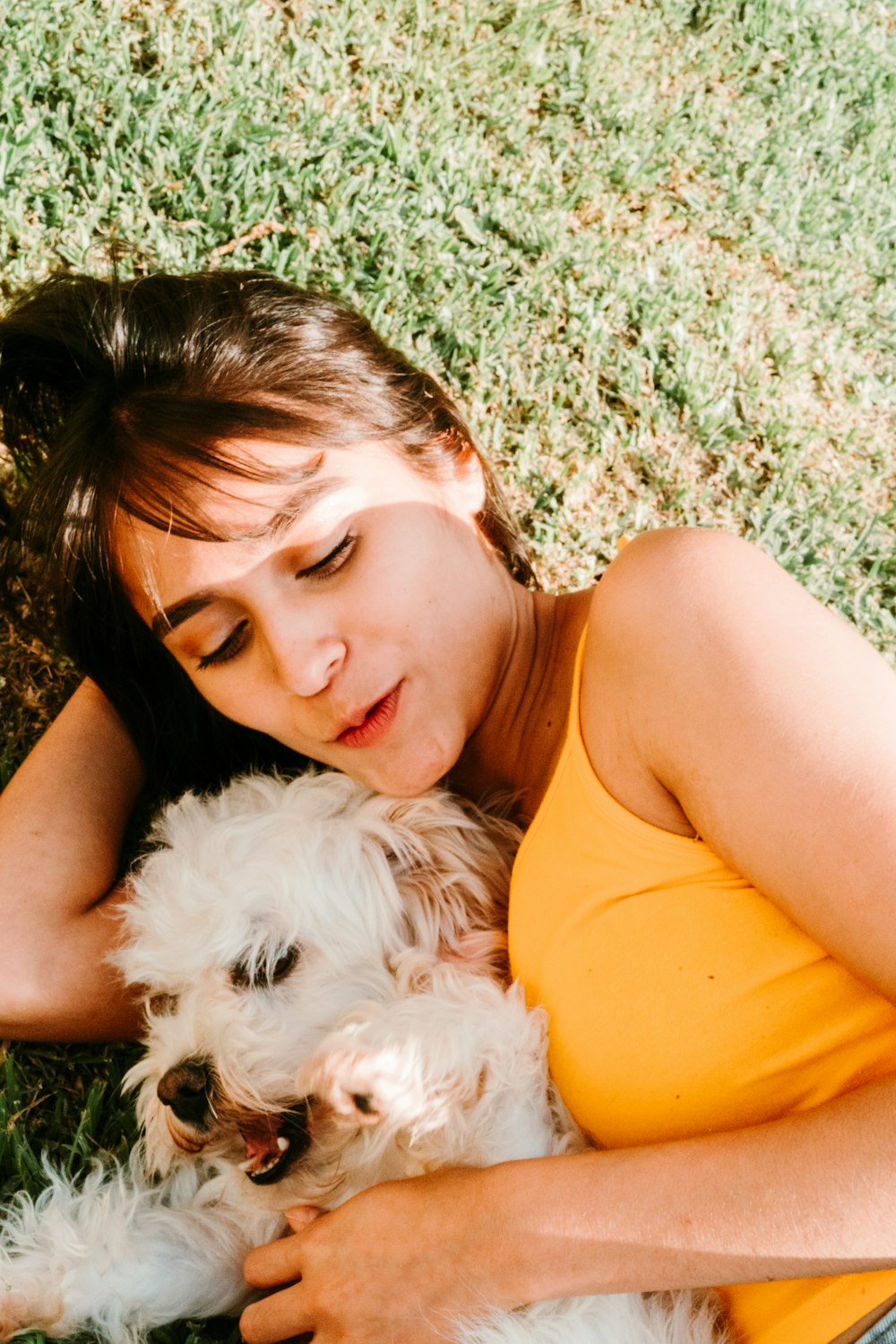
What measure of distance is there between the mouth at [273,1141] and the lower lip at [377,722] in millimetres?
754

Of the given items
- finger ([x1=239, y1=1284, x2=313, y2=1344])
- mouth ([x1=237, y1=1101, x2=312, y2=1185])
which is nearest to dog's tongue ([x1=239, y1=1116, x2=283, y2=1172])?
mouth ([x1=237, y1=1101, x2=312, y2=1185])

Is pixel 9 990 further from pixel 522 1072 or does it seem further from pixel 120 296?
pixel 120 296

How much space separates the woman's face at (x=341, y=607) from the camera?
79.6 inches

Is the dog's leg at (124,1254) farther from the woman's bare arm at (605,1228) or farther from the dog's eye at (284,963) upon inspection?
the dog's eye at (284,963)

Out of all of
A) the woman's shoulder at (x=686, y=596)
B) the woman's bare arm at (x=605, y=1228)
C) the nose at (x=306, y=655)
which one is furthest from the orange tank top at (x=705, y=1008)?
the nose at (x=306, y=655)

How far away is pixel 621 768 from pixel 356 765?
0.59 m

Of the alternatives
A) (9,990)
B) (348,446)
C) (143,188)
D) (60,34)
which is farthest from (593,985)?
(60,34)

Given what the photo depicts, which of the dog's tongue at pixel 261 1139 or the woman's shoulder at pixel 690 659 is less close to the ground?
the woman's shoulder at pixel 690 659

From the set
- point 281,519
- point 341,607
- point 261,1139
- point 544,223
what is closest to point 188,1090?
point 261,1139

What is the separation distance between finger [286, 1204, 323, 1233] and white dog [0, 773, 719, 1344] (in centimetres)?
3

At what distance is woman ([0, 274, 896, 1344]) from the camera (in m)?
1.67

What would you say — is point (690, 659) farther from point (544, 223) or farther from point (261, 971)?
point (544, 223)

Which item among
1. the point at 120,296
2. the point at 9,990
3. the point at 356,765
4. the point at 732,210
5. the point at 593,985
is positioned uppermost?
the point at 732,210

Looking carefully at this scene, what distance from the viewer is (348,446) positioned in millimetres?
2127
